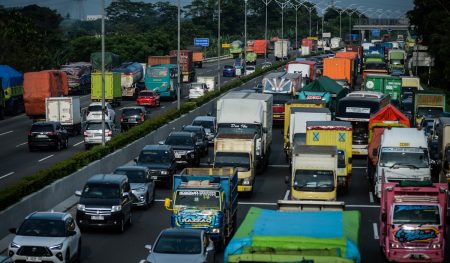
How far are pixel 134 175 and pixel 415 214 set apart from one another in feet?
43.7

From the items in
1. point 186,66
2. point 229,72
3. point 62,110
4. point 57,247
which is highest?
point 186,66

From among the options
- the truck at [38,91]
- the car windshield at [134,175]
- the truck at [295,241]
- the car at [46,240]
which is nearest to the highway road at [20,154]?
the truck at [38,91]

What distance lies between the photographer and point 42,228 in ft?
92.4

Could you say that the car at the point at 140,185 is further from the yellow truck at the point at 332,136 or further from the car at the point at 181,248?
the car at the point at 181,248

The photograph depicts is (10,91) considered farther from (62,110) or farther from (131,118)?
Result: (62,110)

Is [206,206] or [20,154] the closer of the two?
[206,206]

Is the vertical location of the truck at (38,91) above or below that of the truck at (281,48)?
below

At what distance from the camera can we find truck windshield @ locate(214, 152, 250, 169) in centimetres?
4222

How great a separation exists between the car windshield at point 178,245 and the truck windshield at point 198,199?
15.2 feet

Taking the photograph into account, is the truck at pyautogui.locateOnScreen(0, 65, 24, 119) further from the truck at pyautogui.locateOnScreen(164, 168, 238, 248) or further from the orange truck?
the truck at pyautogui.locateOnScreen(164, 168, 238, 248)

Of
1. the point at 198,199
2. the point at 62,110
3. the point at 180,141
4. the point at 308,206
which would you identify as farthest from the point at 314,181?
the point at 62,110

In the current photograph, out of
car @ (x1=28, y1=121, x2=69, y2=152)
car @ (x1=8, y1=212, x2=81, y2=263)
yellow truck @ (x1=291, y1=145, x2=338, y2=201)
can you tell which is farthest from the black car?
car @ (x1=8, y1=212, x2=81, y2=263)

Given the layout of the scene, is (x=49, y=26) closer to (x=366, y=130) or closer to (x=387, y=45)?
(x=387, y=45)

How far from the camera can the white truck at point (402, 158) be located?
1569 inches
